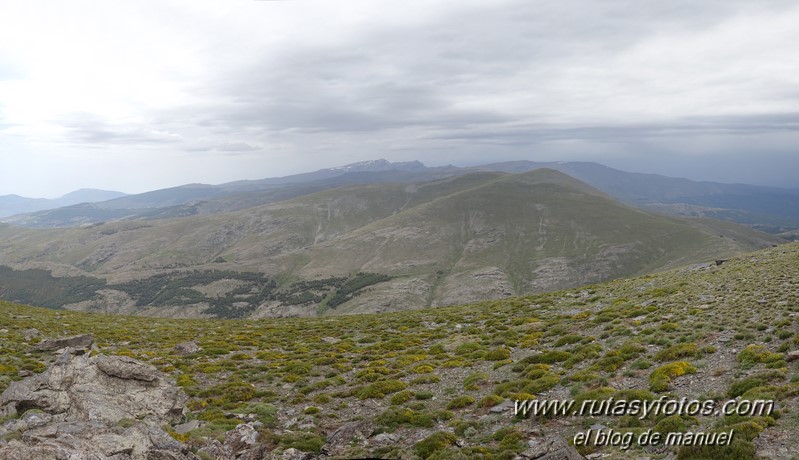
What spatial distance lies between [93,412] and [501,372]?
2532 centimetres

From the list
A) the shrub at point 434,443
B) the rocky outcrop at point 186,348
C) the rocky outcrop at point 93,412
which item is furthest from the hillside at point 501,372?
the rocky outcrop at point 93,412

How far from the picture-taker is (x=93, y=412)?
2064 centimetres

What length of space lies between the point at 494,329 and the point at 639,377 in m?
21.6

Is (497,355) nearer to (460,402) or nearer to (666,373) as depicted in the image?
(460,402)

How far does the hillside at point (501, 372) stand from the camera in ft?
61.2

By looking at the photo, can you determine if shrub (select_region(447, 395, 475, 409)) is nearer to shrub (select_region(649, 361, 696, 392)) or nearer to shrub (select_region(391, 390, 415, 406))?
shrub (select_region(391, 390, 415, 406))

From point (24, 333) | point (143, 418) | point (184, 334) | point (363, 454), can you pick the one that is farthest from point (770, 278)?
point (24, 333)

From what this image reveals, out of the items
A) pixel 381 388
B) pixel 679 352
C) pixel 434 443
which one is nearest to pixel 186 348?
pixel 381 388

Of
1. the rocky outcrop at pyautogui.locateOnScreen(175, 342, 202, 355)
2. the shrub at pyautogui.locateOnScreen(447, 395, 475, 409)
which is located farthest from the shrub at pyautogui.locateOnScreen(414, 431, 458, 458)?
the rocky outcrop at pyautogui.locateOnScreen(175, 342, 202, 355)

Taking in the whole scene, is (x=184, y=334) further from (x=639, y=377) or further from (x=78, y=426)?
(x=639, y=377)

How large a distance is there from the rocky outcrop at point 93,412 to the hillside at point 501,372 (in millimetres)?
1237

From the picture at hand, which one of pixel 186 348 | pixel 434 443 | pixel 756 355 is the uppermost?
pixel 756 355

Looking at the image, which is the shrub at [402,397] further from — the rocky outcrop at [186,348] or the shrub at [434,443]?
the rocky outcrop at [186,348]

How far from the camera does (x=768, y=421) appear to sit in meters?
15.6
